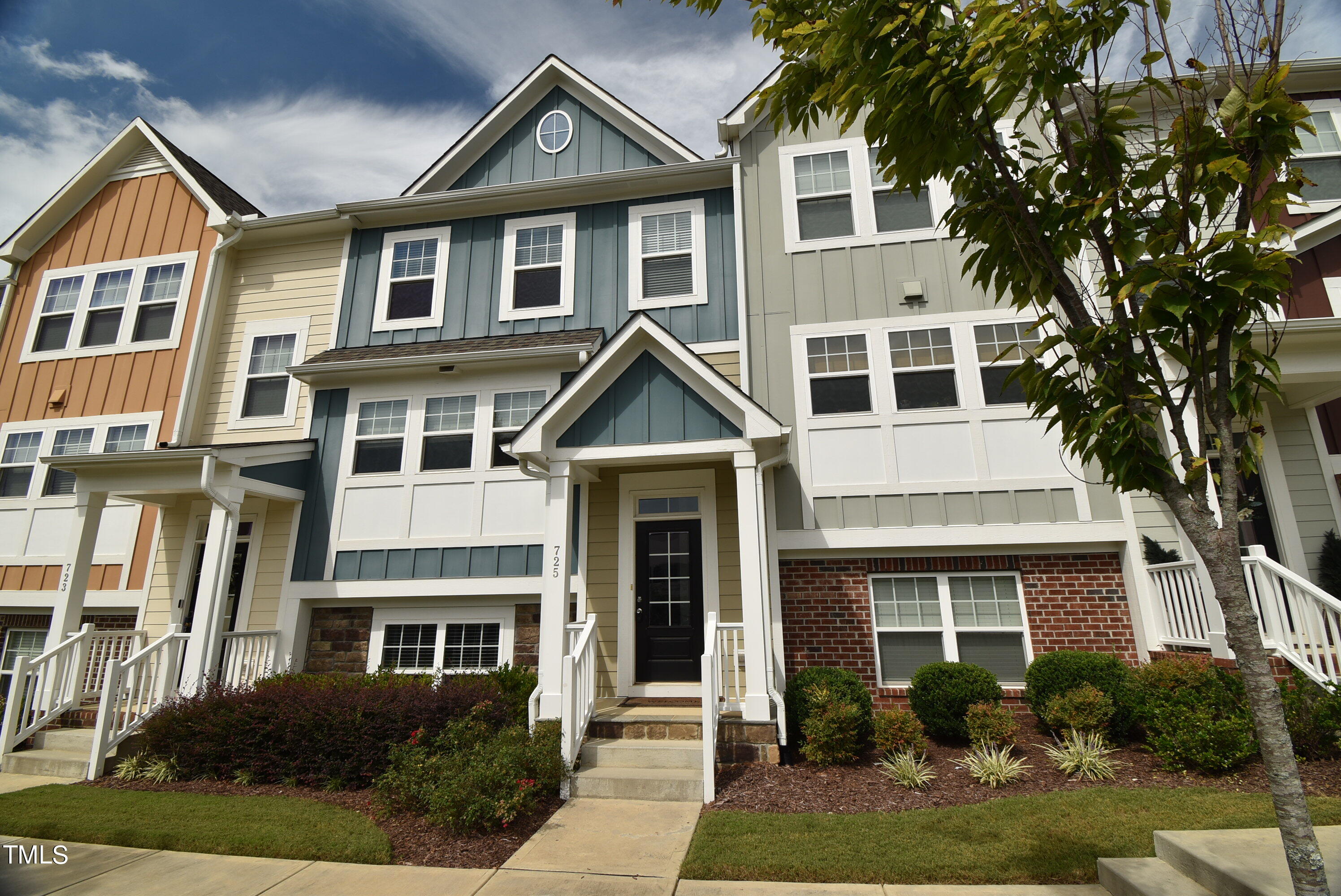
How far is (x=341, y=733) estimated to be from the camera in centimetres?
763

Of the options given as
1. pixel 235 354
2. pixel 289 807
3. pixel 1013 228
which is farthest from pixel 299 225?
pixel 1013 228

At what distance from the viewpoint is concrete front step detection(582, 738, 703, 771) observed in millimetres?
7219

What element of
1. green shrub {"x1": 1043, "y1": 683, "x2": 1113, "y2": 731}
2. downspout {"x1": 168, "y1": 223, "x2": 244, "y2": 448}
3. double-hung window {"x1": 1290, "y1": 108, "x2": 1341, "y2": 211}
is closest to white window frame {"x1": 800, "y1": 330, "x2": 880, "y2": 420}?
green shrub {"x1": 1043, "y1": 683, "x2": 1113, "y2": 731}

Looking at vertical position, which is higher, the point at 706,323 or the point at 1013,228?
the point at 706,323

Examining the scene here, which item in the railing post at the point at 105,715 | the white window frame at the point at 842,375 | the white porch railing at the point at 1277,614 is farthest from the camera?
the white window frame at the point at 842,375

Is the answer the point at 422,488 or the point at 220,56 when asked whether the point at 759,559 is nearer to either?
the point at 422,488

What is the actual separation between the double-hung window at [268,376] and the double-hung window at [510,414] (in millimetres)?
3881

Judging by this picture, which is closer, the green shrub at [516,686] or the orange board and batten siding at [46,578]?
Result: the green shrub at [516,686]

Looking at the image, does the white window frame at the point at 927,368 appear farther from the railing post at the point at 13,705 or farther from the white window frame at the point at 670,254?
the railing post at the point at 13,705

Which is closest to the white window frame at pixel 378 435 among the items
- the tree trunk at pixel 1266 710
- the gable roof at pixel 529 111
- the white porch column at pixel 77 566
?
the white porch column at pixel 77 566

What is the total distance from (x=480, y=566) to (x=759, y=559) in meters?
4.50

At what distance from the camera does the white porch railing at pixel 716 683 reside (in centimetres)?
657

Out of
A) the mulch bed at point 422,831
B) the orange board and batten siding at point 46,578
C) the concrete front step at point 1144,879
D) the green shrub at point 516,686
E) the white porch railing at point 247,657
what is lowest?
the mulch bed at point 422,831

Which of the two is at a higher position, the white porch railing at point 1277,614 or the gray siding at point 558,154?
the gray siding at point 558,154
